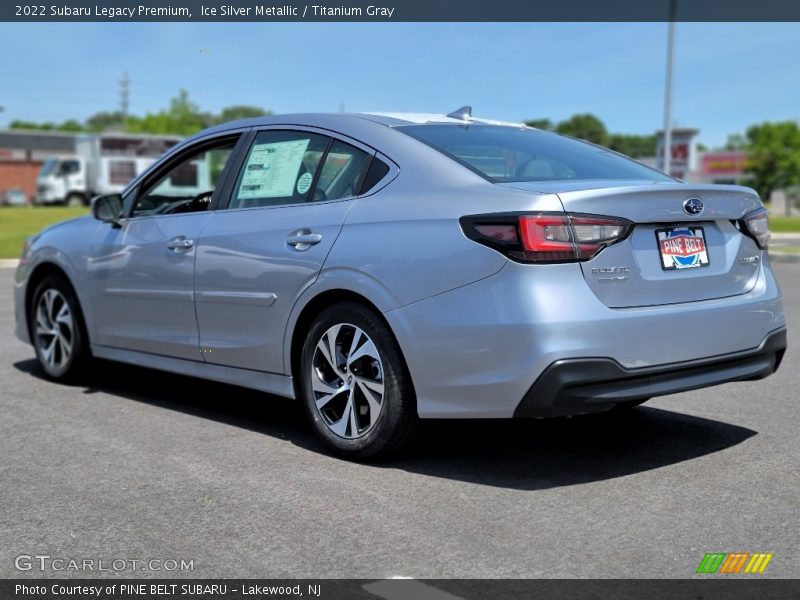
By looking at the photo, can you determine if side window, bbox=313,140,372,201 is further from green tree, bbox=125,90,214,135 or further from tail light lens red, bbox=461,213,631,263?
green tree, bbox=125,90,214,135

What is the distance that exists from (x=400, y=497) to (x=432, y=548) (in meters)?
0.62

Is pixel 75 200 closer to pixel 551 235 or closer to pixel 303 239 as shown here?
pixel 303 239

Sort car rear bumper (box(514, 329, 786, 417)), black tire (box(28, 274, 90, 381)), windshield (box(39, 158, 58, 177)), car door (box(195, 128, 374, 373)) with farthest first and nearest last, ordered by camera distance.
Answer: windshield (box(39, 158, 58, 177)), black tire (box(28, 274, 90, 381)), car door (box(195, 128, 374, 373)), car rear bumper (box(514, 329, 786, 417))

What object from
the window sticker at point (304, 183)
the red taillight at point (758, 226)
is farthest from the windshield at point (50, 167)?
the red taillight at point (758, 226)

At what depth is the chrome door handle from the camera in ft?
18.0

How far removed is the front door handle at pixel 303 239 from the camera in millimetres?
4750

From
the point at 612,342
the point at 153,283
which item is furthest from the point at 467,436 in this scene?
the point at 153,283

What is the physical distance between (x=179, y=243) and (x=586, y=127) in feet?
369

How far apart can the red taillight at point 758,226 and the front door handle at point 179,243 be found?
9.57 feet

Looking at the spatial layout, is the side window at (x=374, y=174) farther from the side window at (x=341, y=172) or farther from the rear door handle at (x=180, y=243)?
the rear door handle at (x=180, y=243)

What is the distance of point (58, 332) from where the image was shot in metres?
6.62

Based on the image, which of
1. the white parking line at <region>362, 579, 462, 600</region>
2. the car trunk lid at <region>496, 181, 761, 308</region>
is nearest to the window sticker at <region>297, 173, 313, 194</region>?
the car trunk lid at <region>496, 181, 761, 308</region>

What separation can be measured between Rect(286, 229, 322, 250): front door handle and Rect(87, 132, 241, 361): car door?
2.70ft

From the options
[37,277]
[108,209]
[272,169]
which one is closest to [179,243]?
[272,169]
